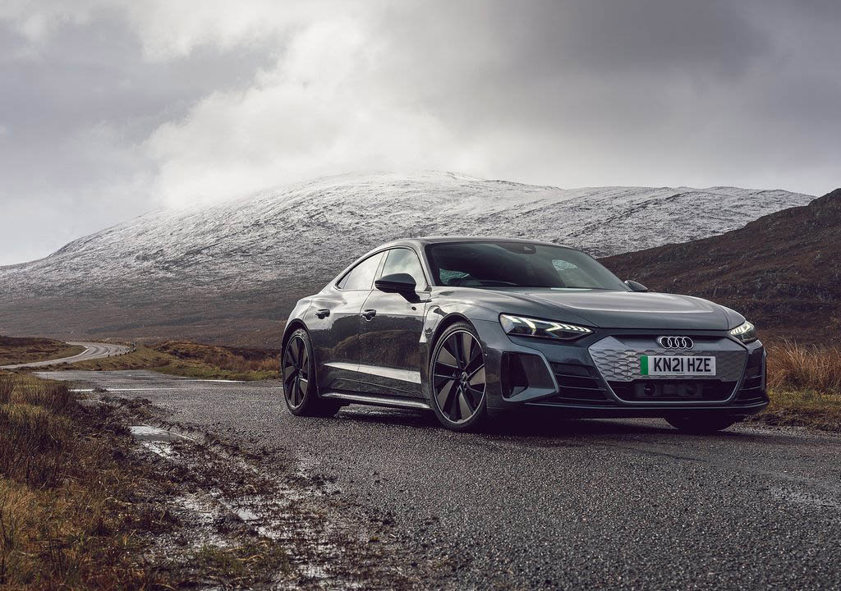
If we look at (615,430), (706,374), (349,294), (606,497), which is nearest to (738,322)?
(706,374)

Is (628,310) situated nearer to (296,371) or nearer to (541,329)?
(541,329)

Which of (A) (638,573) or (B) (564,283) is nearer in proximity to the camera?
(A) (638,573)

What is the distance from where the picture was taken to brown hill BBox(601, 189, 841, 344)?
241 feet

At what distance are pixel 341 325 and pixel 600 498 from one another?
13.5ft

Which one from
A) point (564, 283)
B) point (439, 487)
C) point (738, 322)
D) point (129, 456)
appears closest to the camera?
point (439, 487)

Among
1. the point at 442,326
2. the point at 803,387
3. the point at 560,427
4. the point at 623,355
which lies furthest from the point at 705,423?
the point at 803,387

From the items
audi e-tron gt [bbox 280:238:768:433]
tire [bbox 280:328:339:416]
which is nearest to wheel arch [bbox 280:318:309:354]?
tire [bbox 280:328:339:416]

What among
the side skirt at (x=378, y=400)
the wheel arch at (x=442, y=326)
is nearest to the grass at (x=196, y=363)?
the side skirt at (x=378, y=400)

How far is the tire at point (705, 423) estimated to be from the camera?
683 centimetres

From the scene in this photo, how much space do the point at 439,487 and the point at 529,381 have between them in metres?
1.52

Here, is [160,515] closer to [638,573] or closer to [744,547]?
[638,573]

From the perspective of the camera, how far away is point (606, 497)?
14.0ft

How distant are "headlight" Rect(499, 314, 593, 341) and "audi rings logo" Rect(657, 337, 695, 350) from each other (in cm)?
46

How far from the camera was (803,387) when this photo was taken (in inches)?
453
